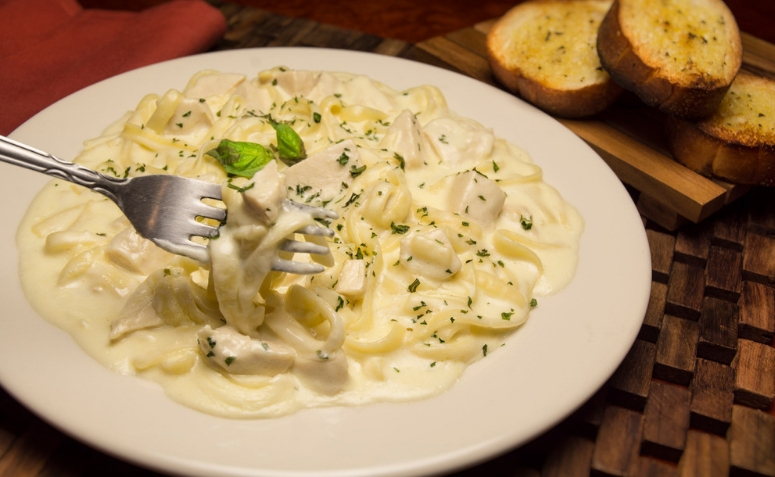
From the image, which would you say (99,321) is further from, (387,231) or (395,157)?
(395,157)

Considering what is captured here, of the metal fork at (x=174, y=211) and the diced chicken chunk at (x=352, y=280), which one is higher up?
the metal fork at (x=174, y=211)

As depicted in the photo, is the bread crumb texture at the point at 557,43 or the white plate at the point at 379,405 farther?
the bread crumb texture at the point at 557,43

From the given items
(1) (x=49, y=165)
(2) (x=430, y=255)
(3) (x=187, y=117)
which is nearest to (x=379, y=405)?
(2) (x=430, y=255)

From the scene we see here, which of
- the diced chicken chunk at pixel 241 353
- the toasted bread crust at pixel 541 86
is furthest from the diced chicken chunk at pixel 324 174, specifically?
the toasted bread crust at pixel 541 86

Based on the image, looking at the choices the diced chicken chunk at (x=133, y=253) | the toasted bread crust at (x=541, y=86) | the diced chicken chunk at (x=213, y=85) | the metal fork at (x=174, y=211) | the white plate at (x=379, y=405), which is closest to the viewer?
the white plate at (x=379, y=405)

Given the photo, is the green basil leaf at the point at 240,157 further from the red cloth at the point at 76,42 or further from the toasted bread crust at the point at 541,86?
the toasted bread crust at the point at 541,86

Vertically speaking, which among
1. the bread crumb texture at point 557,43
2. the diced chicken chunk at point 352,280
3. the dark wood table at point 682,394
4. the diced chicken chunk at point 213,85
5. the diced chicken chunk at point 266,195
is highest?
the diced chicken chunk at point 266,195

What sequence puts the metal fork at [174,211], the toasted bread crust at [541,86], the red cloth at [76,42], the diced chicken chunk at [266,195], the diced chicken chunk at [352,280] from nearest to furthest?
the diced chicken chunk at [266,195] → the metal fork at [174,211] → the diced chicken chunk at [352,280] → the toasted bread crust at [541,86] → the red cloth at [76,42]
